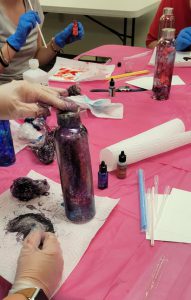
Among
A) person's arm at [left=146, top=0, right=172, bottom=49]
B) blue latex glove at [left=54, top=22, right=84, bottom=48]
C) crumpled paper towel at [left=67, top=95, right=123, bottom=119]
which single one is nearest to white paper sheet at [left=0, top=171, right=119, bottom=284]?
crumpled paper towel at [left=67, top=95, right=123, bottom=119]

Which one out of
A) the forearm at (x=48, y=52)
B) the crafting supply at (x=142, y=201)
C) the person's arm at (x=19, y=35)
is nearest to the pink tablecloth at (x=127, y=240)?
the crafting supply at (x=142, y=201)

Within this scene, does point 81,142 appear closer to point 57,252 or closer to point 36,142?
point 57,252

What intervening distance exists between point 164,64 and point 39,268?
933 mm

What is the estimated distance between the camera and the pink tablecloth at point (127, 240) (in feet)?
1.83

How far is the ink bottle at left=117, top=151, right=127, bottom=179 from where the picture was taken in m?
0.83

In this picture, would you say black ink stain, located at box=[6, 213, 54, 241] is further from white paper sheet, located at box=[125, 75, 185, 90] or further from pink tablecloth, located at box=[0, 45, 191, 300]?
white paper sheet, located at box=[125, 75, 185, 90]

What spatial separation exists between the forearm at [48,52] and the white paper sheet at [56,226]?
3.85ft

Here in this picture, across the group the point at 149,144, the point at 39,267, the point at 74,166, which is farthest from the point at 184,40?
the point at 39,267

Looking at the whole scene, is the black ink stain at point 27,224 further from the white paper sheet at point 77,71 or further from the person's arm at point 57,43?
the person's arm at point 57,43

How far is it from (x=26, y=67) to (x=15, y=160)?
1029mm

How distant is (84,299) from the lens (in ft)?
1.78

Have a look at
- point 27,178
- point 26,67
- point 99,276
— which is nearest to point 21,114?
point 27,178

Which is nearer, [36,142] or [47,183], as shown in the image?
[47,183]

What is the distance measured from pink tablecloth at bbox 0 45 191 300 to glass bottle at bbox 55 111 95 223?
7 cm
